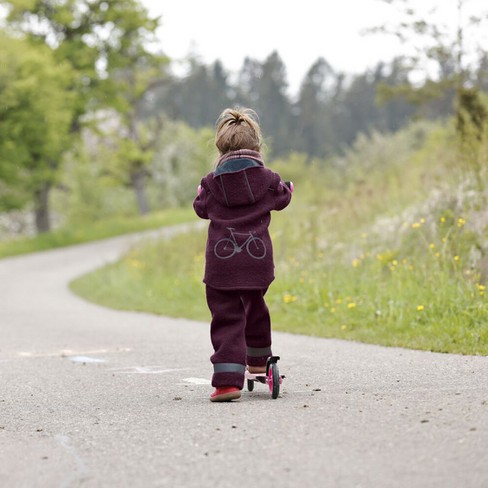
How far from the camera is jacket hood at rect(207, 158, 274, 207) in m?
5.91

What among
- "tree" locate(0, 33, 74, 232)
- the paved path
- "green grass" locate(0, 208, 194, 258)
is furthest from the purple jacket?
"green grass" locate(0, 208, 194, 258)

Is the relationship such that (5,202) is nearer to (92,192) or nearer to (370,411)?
(92,192)

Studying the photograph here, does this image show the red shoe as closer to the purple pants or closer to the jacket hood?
the purple pants

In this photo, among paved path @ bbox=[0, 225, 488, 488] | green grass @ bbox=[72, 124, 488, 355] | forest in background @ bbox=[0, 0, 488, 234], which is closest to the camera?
paved path @ bbox=[0, 225, 488, 488]

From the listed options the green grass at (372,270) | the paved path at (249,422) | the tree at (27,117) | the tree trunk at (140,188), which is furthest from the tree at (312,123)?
the paved path at (249,422)

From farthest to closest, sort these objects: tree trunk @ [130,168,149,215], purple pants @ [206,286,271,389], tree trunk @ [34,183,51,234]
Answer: tree trunk @ [130,168,149,215], tree trunk @ [34,183,51,234], purple pants @ [206,286,271,389]

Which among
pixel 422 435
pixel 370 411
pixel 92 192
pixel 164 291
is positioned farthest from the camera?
pixel 92 192

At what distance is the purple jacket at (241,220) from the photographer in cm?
585

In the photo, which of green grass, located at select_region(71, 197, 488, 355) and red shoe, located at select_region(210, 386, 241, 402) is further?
green grass, located at select_region(71, 197, 488, 355)

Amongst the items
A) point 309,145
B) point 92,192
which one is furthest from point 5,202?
point 309,145

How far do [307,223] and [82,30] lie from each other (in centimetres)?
2554

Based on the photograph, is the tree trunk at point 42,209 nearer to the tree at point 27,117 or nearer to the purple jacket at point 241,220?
the tree at point 27,117

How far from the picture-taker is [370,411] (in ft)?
16.3

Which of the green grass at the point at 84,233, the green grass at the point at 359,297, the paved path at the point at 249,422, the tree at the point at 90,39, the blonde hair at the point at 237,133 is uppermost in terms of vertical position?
the tree at the point at 90,39
